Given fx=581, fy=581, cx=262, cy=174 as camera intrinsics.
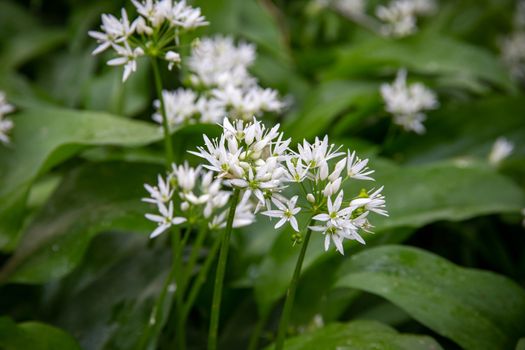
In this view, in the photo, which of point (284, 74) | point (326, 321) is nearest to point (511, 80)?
point (284, 74)

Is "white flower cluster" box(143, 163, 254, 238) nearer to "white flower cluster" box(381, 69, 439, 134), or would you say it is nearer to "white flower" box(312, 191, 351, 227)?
"white flower" box(312, 191, 351, 227)

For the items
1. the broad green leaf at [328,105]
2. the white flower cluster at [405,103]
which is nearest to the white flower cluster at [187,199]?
the broad green leaf at [328,105]

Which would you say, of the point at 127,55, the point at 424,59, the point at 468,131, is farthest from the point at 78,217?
the point at 424,59

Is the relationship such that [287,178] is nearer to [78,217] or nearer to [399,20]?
[78,217]

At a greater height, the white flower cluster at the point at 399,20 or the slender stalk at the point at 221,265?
the white flower cluster at the point at 399,20

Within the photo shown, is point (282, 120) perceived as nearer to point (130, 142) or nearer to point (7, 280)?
point (130, 142)

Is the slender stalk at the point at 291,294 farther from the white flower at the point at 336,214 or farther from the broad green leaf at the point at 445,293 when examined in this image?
the broad green leaf at the point at 445,293

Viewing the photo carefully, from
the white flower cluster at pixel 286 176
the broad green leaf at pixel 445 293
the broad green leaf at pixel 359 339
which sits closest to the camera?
the white flower cluster at pixel 286 176
